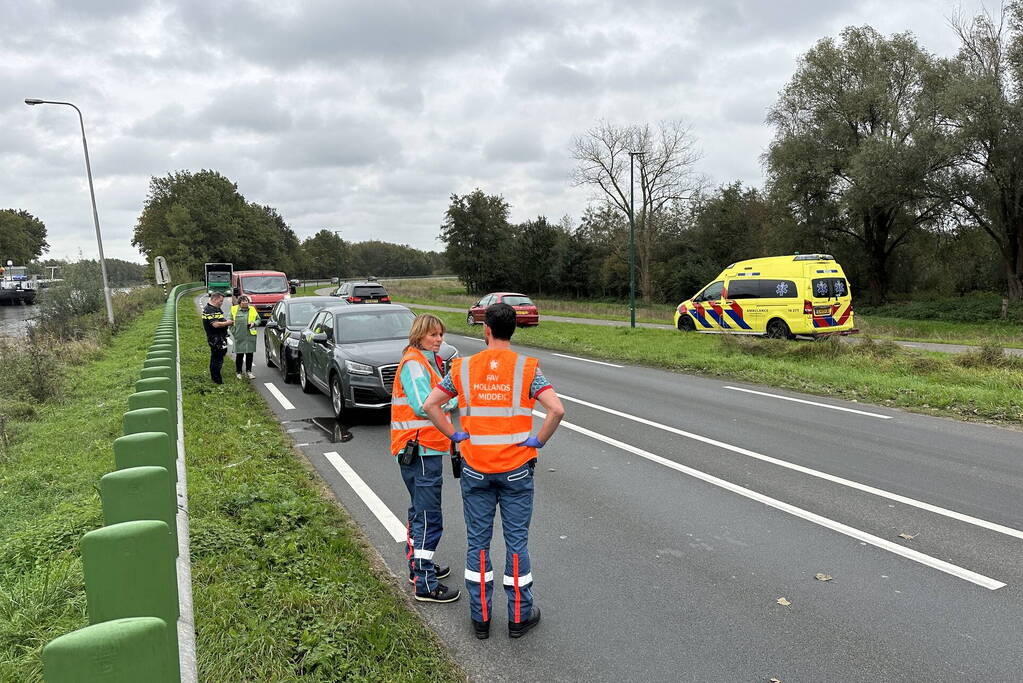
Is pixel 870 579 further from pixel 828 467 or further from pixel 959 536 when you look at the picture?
pixel 828 467

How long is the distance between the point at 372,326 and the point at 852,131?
33.2 metres

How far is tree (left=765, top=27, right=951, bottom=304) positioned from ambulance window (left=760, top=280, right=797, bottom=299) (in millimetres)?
13225

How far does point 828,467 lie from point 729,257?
45.2 m

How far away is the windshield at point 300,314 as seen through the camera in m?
13.6

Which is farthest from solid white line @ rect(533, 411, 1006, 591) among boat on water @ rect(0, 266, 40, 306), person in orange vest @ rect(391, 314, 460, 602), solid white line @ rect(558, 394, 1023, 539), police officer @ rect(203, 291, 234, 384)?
boat on water @ rect(0, 266, 40, 306)

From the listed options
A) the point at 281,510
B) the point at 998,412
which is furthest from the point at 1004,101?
the point at 281,510

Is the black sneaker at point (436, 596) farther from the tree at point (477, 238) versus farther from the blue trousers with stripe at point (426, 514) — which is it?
the tree at point (477, 238)

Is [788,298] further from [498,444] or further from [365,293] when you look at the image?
[365,293]

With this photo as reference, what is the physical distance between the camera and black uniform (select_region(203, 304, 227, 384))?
37.7 feet

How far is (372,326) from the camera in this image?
10461 millimetres

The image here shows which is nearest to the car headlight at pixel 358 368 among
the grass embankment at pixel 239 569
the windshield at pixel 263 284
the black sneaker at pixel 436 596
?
the grass embankment at pixel 239 569

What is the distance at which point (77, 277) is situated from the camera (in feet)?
85.7

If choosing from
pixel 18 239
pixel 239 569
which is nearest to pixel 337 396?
pixel 239 569

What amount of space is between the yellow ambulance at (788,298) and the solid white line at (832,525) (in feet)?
43.0
